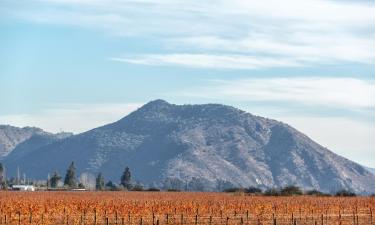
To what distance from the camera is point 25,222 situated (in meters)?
78.1

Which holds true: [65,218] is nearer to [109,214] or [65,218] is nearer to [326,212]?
[109,214]

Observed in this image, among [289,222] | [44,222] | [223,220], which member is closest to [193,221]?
[223,220]

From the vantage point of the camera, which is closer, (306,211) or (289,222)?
(289,222)

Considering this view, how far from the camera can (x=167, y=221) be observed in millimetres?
81438

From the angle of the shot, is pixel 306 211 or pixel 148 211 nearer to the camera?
pixel 148 211

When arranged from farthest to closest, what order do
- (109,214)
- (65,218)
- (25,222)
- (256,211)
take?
(256,211) → (109,214) → (65,218) → (25,222)

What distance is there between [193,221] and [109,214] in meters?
13.9

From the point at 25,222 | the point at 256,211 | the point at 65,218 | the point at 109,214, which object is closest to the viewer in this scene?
the point at 25,222

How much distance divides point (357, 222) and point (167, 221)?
2049 centimetres

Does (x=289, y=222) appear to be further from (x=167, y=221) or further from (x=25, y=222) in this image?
(x=25, y=222)

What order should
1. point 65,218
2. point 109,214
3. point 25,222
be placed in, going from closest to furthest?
point 25,222 → point 65,218 → point 109,214

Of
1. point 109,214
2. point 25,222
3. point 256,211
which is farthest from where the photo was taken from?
point 256,211

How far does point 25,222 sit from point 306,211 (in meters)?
44.5

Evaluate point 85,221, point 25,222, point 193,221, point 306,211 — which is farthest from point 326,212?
point 25,222
